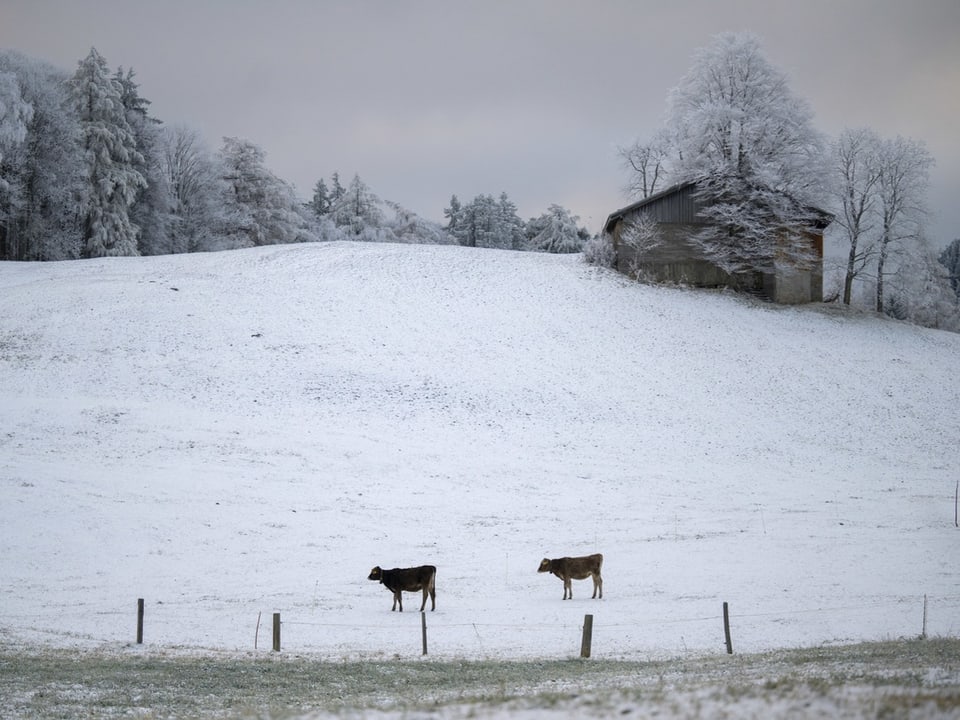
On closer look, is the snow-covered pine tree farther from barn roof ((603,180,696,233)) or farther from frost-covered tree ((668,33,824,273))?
frost-covered tree ((668,33,824,273))

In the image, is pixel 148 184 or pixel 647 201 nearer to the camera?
pixel 647 201

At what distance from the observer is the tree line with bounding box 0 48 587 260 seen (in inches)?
2311

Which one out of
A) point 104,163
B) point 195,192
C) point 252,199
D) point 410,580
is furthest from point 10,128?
point 410,580

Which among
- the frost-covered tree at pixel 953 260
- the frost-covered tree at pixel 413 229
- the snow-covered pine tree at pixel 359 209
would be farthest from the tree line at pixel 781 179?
the frost-covered tree at pixel 953 260

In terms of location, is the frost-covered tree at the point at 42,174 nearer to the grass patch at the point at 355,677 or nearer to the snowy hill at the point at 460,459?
the snowy hill at the point at 460,459

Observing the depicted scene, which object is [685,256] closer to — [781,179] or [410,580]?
[781,179]

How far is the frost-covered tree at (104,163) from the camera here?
198ft

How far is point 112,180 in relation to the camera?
5997 cm

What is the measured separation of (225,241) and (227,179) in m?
6.38

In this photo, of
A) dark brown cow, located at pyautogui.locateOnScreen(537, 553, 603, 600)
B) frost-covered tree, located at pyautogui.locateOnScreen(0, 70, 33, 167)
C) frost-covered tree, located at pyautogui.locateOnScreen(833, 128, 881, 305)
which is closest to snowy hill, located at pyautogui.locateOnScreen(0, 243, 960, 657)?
dark brown cow, located at pyautogui.locateOnScreen(537, 553, 603, 600)

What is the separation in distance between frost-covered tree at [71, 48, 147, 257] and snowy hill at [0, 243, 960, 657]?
8.91 m

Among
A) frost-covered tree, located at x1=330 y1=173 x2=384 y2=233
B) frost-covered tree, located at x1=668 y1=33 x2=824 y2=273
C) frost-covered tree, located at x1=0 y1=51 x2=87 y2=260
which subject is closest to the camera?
frost-covered tree, located at x1=668 y1=33 x2=824 y2=273

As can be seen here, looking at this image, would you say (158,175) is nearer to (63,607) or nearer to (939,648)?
(63,607)

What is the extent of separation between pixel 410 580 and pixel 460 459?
1177 centimetres
